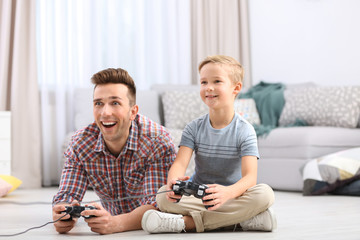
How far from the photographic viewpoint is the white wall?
438 centimetres

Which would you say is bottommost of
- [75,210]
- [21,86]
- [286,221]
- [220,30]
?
[286,221]

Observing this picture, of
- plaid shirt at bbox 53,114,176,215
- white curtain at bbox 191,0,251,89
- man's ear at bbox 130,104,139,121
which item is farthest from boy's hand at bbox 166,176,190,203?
white curtain at bbox 191,0,251,89

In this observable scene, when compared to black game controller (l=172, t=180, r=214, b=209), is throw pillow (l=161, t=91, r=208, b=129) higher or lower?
higher

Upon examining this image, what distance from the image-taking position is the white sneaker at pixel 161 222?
1.75 metres

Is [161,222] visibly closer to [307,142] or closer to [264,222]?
[264,222]

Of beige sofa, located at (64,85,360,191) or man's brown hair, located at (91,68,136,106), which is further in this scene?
beige sofa, located at (64,85,360,191)

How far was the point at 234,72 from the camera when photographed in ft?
6.20

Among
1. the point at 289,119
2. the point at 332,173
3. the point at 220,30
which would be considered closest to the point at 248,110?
the point at 289,119

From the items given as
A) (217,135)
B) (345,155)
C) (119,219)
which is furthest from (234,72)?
(345,155)

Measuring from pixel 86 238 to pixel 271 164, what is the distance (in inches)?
86.0

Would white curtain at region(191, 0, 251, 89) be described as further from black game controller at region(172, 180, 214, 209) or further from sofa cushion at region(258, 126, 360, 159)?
black game controller at region(172, 180, 214, 209)

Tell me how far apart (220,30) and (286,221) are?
10.6 ft

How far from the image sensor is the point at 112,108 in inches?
72.7

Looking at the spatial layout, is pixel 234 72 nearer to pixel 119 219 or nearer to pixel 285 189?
pixel 119 219
